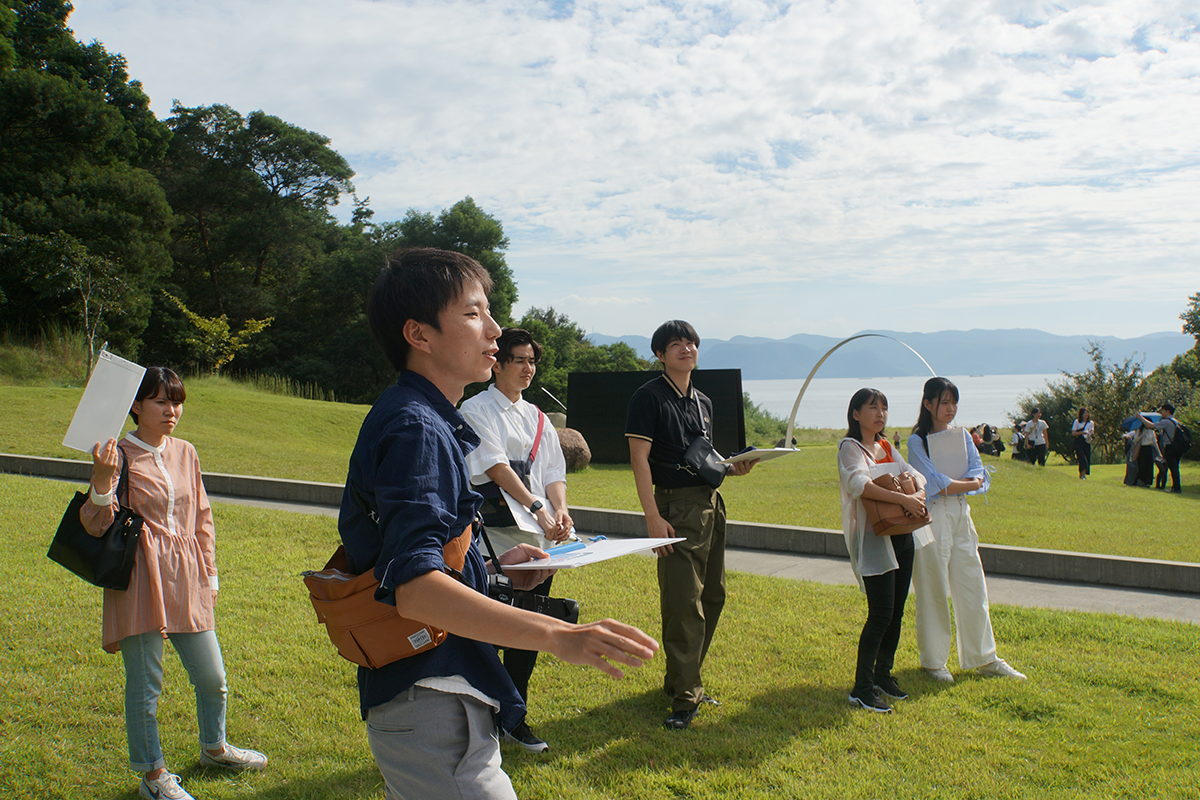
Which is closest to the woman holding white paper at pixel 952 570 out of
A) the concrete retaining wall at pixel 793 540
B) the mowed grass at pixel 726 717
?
the mowed grass at pixel 726 717

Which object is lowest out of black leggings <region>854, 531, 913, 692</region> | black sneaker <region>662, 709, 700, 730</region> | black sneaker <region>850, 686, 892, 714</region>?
black sneaker <region>662, 709, 700, 730</region>

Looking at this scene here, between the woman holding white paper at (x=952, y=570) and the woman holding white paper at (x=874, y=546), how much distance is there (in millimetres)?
257

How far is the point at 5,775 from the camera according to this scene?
3.67 m

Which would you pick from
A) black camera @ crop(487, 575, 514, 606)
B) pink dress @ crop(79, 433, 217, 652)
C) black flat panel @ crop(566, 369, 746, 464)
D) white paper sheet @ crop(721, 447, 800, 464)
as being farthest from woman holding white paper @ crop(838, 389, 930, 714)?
black flat panel @ crop(566, 369, 746, 464)

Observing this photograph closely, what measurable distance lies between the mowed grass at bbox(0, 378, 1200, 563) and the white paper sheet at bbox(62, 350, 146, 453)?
836 cm

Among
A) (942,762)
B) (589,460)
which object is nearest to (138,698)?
(942,762)

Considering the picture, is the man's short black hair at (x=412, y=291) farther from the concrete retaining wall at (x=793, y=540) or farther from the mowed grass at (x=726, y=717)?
the concrete retaining wall at (x=793, y=540)

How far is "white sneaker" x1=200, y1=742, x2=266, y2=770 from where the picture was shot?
3.72 m

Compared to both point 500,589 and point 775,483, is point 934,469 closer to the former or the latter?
point 500,589

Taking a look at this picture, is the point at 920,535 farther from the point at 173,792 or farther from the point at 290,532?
the point at 290,532

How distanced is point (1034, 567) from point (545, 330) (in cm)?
3722

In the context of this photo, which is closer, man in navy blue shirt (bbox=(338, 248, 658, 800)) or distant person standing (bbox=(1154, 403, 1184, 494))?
man in navy blue shirt (bbox=(338, 248, 658, 800))

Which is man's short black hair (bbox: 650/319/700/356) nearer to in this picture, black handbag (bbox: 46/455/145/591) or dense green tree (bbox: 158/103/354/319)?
black handbag (bbox: 46/455/145/591)

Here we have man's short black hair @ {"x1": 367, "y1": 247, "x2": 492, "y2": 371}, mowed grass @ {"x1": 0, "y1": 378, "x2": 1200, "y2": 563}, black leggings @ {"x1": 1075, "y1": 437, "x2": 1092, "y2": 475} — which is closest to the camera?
man's short black hair @ {"x1": 367, "y1": 247, "x2": 492, "y2": 371}
